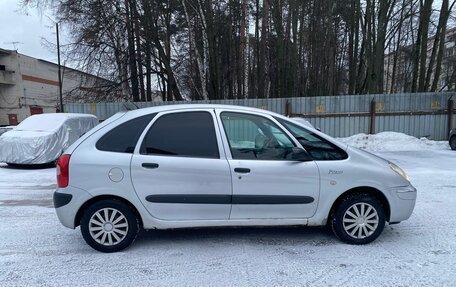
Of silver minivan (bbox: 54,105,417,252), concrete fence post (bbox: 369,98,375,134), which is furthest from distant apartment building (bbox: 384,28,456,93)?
silver minivan (bbox: 54,105,417,252)

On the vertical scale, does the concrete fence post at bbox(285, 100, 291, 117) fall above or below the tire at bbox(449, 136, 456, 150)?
above

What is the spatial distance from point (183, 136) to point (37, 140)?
25.0 ft

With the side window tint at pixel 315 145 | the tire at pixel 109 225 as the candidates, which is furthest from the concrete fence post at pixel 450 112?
the tire at pixel 109 225

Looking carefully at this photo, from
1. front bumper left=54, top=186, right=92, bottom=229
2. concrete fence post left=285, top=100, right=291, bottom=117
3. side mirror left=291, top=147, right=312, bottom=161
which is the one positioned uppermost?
concrete fence post left=285, top=100, right=291, bottom=117

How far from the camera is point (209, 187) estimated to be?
3.60 metres

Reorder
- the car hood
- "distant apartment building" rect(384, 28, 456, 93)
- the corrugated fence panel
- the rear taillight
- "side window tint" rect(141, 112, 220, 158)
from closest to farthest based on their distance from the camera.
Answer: the rear taillight, "side window tint" rect(141, 112, 220, 158), the car hood, the corrugated fence panel, "distant apartment building" rect(384, 28, 456, 93)

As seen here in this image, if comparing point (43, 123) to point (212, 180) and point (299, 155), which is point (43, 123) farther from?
point (299, 155)

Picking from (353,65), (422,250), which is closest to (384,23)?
(353,65)

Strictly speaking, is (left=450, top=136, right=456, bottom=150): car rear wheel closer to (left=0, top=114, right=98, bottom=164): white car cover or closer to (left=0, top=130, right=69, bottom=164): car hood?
(left=0, top=114, right=98, bottom=164): white car cover

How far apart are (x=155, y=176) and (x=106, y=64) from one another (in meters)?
15.6

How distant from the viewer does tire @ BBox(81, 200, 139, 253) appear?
11.8 feet

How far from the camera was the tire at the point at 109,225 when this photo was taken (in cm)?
360

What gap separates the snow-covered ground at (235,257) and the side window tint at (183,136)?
1.16m

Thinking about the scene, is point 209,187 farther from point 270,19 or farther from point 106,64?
point 270,19
